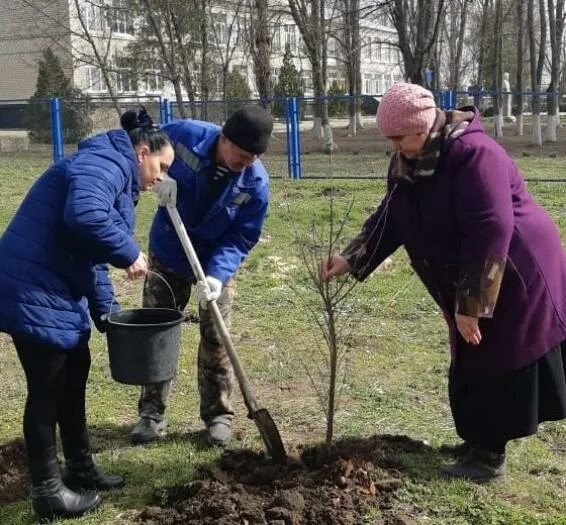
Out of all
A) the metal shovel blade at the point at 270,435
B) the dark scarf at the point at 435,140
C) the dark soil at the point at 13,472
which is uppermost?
the dark scarf at the point at 435,140

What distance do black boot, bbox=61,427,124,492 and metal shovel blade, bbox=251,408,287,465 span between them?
64 centimetres

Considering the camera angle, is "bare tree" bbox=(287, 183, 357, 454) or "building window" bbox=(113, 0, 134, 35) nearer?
"bare tree" bbox=(287, 183, 357, 454)

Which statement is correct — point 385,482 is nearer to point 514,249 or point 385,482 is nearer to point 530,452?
point 530,452

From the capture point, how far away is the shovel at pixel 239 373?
3135 mm

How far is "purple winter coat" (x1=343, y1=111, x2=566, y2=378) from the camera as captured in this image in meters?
2.79

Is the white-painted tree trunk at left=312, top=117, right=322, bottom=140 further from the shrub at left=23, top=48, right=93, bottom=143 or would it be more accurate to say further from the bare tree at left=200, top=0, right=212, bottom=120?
the shrub at left=23, top=48, right=93, bottom=143

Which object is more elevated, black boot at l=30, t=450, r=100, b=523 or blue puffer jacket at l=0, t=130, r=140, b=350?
blue puffer jacket at l=0, t=130, r=140, b=350

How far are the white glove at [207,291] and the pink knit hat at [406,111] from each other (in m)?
0.96

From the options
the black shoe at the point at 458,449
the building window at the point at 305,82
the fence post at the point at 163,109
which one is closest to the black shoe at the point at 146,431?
the black shoe at the point at 458,449

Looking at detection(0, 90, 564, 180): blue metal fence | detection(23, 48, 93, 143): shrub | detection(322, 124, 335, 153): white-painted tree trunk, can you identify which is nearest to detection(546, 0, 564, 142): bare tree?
detection(0, 90, 564, 180): blue metal fence

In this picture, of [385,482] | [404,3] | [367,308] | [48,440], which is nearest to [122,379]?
[48,440]

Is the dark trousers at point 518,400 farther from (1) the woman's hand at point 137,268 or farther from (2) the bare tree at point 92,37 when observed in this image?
(2) the bare tree at point 92,37

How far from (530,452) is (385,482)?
811 millimetres

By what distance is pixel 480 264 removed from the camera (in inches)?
110
